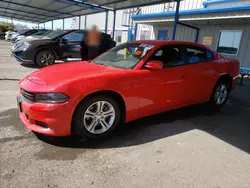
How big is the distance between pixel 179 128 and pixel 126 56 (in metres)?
1.59

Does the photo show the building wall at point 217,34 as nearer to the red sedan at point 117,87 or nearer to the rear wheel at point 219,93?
the rear wheel at point 219,93

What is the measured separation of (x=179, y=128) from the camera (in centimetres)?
365

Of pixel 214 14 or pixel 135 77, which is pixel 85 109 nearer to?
pixel 135 77

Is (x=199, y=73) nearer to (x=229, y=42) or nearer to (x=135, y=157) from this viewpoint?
(x=135, y=157)

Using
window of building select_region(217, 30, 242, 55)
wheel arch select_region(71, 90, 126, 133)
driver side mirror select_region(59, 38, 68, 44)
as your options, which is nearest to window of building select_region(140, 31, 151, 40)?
window of building select_region(217, 30, 242, 55)

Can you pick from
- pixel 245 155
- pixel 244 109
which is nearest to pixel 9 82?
pixel 245 155

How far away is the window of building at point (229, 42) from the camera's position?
10.7 meters

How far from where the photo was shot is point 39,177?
→ 7.16 ft

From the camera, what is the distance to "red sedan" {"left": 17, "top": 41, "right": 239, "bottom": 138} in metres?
2.66

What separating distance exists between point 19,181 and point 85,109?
1106 mm

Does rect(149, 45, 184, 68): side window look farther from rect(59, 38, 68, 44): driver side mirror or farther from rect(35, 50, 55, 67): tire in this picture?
rect(35, 50, 55, 67): tire

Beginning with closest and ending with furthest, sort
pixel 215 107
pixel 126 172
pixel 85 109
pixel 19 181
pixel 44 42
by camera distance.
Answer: pixel 19 181 < pixel 126 172 < pixel 85 109 < pixel 215 107 < pixel 44 42

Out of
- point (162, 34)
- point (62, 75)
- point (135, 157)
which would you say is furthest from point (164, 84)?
point (162, 34)

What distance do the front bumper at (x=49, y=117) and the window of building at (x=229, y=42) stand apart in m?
10.7
